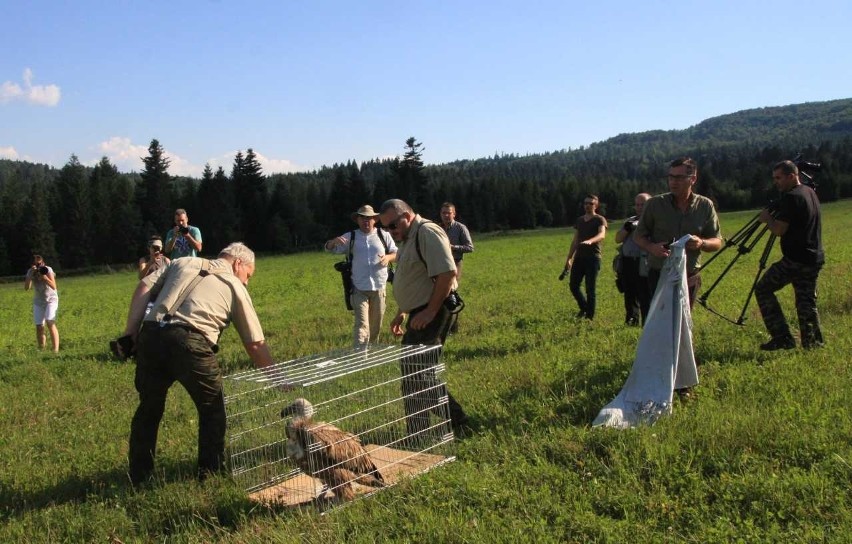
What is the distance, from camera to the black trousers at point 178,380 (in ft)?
15.8

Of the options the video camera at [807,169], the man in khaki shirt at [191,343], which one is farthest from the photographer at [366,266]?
the video camera at [807,169]

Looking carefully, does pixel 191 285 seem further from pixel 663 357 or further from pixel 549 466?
pixel 663 357

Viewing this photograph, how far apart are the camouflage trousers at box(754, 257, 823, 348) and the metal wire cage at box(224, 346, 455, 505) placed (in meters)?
3.56

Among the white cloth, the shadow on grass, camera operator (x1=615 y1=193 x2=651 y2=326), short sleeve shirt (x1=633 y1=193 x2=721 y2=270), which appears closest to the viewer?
the shadow on grass

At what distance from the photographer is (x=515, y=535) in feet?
12.2

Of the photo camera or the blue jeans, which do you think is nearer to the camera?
the photo camera

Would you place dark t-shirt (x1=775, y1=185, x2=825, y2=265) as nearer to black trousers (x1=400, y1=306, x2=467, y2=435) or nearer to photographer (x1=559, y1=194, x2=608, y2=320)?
black trousers (x1=400, y1=306, x2=467, y2=435)

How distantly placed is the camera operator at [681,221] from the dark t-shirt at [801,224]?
94 centimetres

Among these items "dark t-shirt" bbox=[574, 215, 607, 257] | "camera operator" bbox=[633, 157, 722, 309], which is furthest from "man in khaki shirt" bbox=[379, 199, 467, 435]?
"dark t-shirt" bbox=[574, 215, 607, 257]

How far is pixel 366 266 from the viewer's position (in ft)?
30.6

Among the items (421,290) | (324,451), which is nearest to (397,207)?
(421,290)

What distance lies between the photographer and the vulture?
176 inches

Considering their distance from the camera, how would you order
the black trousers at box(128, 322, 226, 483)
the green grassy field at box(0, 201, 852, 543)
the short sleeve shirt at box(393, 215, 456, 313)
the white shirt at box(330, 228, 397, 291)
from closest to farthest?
the green grassy field at box(0, 201, 852, 543)
the black trousers at box(128, 322, 226, 483)
the short sleeve shirt at box(393, 215, 456, 313)
the white shirt at box(330, 228, 397, 291)

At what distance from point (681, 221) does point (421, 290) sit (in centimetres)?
250
